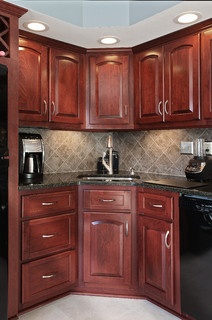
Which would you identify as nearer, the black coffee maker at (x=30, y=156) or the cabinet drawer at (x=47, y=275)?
the cabinet drawer at (x=47, y=275)

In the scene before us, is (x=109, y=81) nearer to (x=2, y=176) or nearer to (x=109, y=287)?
(x=2, y=176)

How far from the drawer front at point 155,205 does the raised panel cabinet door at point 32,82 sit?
1075 mm

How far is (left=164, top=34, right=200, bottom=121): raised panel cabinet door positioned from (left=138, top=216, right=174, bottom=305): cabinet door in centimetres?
89

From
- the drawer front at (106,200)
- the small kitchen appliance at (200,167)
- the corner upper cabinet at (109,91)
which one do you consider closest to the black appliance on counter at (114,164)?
the corner upper cabinet at (109,91)

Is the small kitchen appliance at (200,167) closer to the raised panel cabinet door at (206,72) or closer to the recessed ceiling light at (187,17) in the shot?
the raised panel cabinet door at (206,72)

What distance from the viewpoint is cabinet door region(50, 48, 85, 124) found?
2.51 metres

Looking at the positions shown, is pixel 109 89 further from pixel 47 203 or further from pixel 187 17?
pixel 47 203

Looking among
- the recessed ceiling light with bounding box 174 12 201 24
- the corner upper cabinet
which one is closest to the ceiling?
the recessed ceiling light with bounding box 174 12 201 24

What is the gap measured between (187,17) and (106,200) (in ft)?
4.92

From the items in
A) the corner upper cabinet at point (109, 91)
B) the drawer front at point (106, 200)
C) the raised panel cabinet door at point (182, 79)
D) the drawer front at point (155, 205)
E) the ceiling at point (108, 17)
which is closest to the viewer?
the ceiling at point (108, 17)

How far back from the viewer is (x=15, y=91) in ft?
6.46

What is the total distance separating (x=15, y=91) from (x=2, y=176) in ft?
1.98

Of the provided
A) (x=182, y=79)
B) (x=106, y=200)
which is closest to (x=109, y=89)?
(x=182, y=79)

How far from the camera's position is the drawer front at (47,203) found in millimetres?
2066
